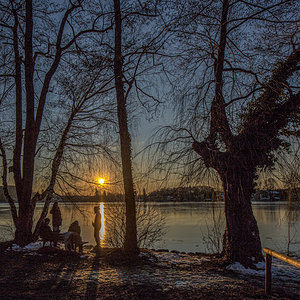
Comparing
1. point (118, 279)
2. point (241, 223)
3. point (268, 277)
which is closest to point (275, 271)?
point (241, 223)

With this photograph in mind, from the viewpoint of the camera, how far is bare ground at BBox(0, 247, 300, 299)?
5387 millimetres

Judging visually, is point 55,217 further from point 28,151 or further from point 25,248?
point 28,151

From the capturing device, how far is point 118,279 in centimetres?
643

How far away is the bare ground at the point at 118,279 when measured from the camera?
5.39 metres

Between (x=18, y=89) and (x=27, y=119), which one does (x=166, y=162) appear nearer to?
(x=27, y=119)

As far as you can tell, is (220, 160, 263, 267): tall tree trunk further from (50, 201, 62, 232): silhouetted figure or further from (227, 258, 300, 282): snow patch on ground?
(50, 201, 62, 232): silhouetted figure

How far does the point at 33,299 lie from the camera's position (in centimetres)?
496

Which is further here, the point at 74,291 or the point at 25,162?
the point at 25,162

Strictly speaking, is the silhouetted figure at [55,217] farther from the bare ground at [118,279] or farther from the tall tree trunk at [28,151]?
the bare ground at [118,279]

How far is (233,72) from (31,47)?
7.31 m

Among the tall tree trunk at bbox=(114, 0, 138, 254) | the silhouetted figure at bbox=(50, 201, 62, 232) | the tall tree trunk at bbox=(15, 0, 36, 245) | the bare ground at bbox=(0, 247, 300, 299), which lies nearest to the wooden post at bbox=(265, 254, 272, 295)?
the bare ground at bbox=(0, 247, 300, 299)

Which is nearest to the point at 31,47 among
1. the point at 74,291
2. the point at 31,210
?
the point at 31,210

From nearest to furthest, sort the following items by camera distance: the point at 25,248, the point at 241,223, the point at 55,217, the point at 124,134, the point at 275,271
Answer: the point at 275,271
the point at 241,223
the point at 124,134
the point at 25,248
the point at 55,217

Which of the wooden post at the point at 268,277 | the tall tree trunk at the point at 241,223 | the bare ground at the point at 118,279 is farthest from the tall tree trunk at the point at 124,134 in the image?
the wooden post at the point at 268,277
